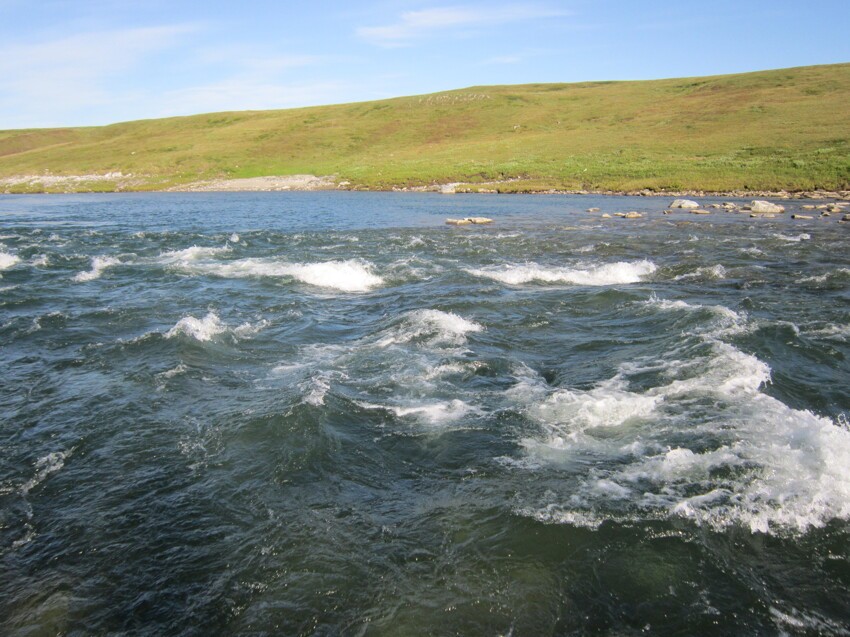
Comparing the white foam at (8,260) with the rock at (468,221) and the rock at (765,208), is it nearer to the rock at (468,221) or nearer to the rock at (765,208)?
the rock at (468,221)

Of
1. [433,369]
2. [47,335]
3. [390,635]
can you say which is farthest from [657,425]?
[47,335]

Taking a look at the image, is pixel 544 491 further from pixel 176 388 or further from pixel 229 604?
pixel 176 388

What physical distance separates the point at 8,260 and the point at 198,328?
16.8m

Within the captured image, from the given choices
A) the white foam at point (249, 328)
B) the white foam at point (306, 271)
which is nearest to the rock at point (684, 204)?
the white foam at point (306, 271)

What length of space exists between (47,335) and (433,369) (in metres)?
10.6

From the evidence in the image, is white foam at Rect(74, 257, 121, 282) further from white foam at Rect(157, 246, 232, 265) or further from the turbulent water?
the turbulent water

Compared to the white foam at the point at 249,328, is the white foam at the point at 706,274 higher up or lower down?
lower down

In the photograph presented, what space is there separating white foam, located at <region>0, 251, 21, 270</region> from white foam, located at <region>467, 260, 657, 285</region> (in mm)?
20032

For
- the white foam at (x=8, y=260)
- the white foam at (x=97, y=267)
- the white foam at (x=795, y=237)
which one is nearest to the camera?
the white foam at (x=97, y=267)

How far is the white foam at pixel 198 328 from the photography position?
47.6 feet

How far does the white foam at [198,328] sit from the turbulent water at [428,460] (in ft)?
0.41

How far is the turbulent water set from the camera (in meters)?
5.86

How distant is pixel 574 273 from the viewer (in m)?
22.5

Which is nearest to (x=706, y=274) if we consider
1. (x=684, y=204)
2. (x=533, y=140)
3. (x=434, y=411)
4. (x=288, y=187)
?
(x=434, y=411)
